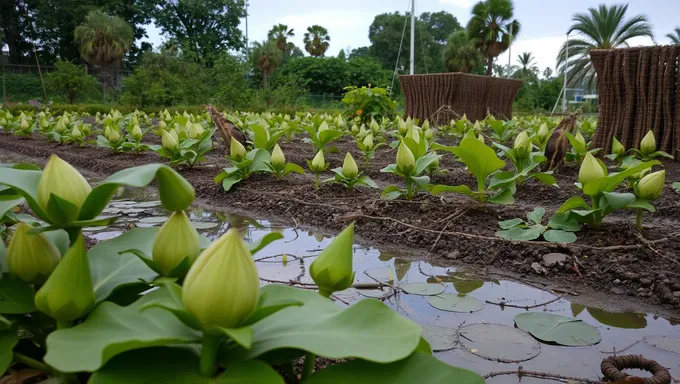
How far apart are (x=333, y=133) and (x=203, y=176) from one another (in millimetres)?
1253

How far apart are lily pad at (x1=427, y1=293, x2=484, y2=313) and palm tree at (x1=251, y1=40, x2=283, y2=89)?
1354 inches

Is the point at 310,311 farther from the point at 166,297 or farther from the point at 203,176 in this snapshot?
the point at 203,176

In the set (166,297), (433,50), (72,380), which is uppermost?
(433,50)

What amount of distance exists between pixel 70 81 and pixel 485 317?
24.1 meters

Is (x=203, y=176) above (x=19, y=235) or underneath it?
underneath

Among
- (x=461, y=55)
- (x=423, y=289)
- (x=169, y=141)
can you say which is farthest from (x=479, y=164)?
(x=461, y=55)

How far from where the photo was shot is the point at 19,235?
33.4 inches

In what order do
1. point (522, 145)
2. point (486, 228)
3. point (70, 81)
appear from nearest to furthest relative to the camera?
point (486, 228) < point (522, 145) < point (70, 81)

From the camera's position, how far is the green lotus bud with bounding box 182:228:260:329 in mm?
645

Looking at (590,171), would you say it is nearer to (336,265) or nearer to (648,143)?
(336,265)

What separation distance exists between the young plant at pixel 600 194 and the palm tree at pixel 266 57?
33968 mm

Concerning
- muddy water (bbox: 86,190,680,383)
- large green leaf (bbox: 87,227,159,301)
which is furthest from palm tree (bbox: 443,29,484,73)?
large green leaf (bbox: 87,227,159,301)

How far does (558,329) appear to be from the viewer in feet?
5.42

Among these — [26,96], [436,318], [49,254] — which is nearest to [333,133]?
[436,318]
